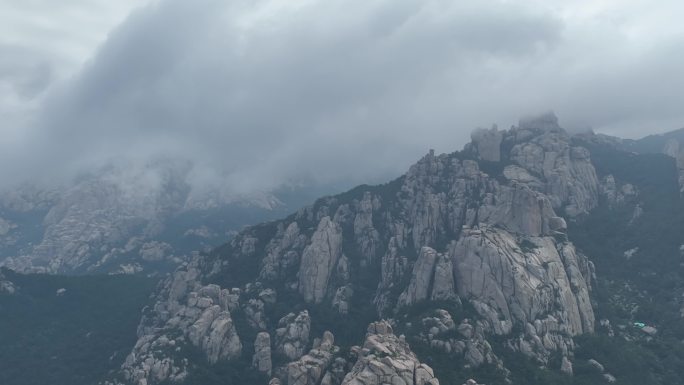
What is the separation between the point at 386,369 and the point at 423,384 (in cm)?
1404

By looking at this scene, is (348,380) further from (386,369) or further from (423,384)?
(423,384)

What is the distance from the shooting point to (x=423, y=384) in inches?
7854

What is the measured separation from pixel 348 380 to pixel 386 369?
44.1ft

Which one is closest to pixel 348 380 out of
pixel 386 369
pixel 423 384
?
pixel 386 369

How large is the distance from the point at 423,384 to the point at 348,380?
85.6 ft

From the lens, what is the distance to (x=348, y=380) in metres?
196

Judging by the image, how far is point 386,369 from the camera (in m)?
198
